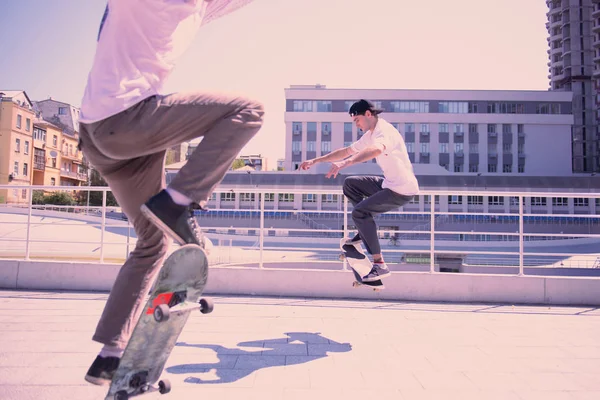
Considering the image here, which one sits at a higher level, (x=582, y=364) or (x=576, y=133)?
(x=576, y=133)

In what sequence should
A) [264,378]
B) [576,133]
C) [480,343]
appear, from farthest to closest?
1. [576,133]
2. [480,343]
3. [264,378]

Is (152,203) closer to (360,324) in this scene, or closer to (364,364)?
(364,364)

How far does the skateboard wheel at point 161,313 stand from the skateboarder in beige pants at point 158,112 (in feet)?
0.86

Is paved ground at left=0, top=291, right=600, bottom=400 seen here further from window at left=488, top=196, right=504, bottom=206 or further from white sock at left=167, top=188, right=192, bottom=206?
window at left=488, top=196, right=504, bottom=206

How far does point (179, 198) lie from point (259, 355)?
2.03 m

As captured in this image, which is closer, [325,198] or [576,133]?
[325,198]

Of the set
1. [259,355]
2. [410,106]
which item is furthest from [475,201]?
[259,355]

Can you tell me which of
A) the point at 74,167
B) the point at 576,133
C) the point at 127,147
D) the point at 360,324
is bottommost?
the point at 360,324

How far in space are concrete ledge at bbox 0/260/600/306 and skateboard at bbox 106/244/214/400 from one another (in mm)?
4770

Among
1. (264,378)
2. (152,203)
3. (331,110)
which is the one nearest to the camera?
(152,203)

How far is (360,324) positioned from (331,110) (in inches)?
2422

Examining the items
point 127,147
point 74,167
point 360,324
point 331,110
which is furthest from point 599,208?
point 74,167

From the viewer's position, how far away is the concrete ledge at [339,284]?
20.8ft

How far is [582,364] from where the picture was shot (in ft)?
10.2
